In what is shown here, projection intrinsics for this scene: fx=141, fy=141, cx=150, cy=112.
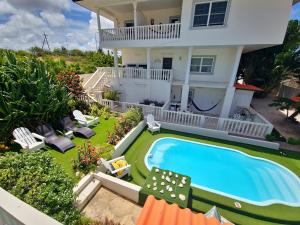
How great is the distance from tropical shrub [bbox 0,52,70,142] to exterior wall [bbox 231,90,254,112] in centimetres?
1293

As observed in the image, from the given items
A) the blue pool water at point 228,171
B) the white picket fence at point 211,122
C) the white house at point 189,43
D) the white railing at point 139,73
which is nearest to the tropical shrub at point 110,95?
the white picket fence at point 211,122

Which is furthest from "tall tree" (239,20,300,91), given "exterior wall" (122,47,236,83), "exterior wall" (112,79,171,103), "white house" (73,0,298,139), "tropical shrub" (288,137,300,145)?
"exterior wall" (112,79,171,103)

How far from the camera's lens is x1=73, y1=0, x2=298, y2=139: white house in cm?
867

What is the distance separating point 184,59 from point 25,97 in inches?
462

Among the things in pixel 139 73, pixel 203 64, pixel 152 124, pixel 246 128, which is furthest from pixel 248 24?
pixel 152 124

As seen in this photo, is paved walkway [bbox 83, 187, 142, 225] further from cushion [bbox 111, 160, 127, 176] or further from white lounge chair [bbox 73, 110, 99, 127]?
white lounge chair [bbox 73, 110, 99, 127]

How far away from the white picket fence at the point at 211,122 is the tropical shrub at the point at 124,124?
123 centimetres

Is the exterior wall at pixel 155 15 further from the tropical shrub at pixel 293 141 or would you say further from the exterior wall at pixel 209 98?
the tropical shrub at pixel 293 141

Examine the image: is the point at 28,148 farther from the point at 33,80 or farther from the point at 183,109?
the point at 183,109

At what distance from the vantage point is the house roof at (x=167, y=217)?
2.59 m

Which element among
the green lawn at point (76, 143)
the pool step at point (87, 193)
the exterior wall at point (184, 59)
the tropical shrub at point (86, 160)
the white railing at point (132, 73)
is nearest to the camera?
the pool step at point (87, 193)

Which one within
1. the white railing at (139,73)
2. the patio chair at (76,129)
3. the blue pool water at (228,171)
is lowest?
the blue pool water at (228,171)

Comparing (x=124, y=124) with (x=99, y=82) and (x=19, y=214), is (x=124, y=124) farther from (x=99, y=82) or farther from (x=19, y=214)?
(x=19, y=214)

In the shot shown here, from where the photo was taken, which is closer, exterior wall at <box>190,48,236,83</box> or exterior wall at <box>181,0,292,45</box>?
exterior wall at <box>181,0,292,45</box>
